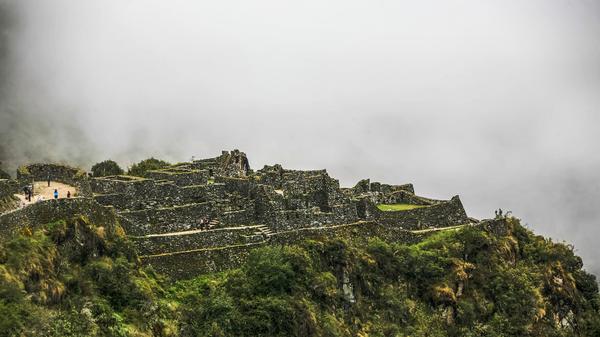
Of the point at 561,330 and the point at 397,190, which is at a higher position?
the point at 397,190

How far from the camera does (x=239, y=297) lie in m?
55.2

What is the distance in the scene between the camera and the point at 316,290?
57.9 metres

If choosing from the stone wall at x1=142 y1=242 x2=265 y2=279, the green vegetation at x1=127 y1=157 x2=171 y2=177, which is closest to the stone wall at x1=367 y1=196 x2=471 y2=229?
the stone wall at x1=142 y1=242 x2=265 y2=279

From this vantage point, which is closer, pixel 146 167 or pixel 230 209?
pixel 230 209

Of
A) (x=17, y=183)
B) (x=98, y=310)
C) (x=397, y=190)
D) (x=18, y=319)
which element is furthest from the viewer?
(x=397, y=190)

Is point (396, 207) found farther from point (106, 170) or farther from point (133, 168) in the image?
point (106, 170)

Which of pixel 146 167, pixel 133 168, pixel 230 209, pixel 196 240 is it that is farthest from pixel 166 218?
pixel 133 168

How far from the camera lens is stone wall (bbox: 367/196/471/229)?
6812 centimetres

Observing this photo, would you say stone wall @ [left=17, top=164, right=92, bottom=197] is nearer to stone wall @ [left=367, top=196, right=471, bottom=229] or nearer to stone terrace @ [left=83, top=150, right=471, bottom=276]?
stone terrace @ [left=83, top=150, right=471, bottom=276]

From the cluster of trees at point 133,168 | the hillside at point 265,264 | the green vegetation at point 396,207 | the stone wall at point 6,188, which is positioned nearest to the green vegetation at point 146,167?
the cluster of trees at point 133,168

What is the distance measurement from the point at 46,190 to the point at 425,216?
93.5 feet

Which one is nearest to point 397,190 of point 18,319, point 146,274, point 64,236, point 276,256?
point 276,256

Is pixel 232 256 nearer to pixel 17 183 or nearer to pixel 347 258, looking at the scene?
pixel 347 258

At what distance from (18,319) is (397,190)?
42481mm
